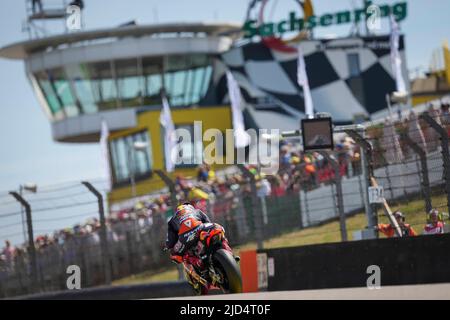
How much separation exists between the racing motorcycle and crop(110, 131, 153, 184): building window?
3736cm

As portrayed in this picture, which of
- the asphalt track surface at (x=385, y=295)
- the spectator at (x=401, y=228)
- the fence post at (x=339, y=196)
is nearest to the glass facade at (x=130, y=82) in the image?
the fence post at (x=339, y=196)

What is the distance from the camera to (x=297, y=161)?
2283cm

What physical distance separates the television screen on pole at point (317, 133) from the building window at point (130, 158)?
1369 inches

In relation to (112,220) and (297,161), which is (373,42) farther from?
(112,220)

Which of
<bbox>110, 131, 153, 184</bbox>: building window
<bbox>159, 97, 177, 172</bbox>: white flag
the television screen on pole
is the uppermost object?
the television screen on pole

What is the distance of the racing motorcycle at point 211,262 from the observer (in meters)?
10.5

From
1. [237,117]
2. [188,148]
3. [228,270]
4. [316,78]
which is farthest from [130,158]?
[228,270]

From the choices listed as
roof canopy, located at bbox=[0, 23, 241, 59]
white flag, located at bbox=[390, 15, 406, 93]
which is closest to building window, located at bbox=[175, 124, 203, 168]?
roof canopy, located at bbox=[0, 23, 241, 59]

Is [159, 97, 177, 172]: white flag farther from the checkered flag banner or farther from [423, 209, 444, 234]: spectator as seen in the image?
[423, 209, 444, 234]: spectator

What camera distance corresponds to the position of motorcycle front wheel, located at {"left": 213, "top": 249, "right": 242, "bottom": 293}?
10.5 metres

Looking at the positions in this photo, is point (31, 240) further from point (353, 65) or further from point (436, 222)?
point (353, 65)

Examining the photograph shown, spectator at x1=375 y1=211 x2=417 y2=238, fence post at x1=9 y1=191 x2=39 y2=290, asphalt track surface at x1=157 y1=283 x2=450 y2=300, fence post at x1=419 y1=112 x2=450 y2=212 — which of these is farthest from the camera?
fence post at x1=9 y1=191 x2=39 y2=290

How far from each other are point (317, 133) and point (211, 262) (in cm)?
361

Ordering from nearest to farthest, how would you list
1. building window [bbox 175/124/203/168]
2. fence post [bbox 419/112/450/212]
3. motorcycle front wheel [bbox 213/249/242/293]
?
motorcycle front wheel [bbox 213/249/242/293]
fence post [bbox 419/112/450/212]
building window [bbox 175/124/203/168]
